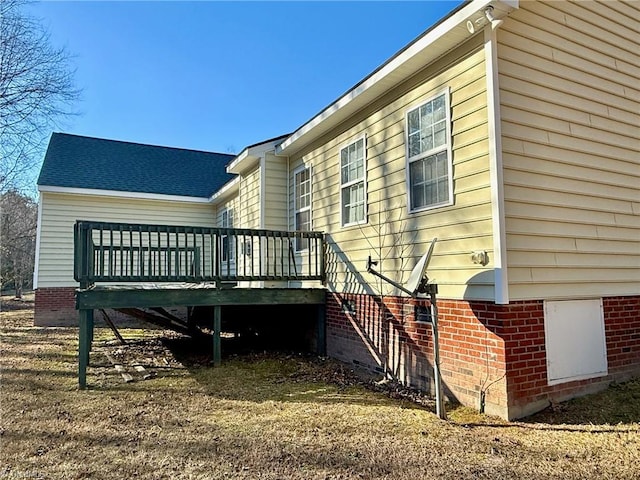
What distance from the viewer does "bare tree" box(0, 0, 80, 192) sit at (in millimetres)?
11109

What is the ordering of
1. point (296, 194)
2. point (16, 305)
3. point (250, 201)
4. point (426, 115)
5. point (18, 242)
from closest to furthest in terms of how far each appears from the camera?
point (426, 115) < point (296, 194) < point (250, 201) < point (16, 305) < point (18, 242)

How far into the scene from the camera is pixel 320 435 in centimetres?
370

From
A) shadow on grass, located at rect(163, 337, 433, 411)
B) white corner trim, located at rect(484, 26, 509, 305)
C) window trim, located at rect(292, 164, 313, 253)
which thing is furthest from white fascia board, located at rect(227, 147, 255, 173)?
white corner trim, located at rect(484, 26, 509, 305)

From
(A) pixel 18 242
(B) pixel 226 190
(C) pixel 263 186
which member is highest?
(B) pixel 226 190

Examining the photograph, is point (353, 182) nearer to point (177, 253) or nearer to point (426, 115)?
point (426, 115)

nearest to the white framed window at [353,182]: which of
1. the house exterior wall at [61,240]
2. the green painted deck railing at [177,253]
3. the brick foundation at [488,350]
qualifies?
the green painted deck railing at [177,253]

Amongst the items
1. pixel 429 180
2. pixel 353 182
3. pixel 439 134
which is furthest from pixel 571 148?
pixel 353 182

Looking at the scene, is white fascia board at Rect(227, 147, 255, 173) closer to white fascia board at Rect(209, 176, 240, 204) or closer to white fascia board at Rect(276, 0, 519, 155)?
white fascia board at Rect(209, 176, 240, 204)

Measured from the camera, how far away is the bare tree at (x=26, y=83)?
1111 cm

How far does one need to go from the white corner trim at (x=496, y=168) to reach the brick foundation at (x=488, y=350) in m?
0.27

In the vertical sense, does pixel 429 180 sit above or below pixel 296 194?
below

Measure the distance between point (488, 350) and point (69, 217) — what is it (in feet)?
41.4

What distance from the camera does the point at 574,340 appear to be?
4402 mm

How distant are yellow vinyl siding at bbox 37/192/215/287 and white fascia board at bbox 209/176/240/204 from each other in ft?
4.71
